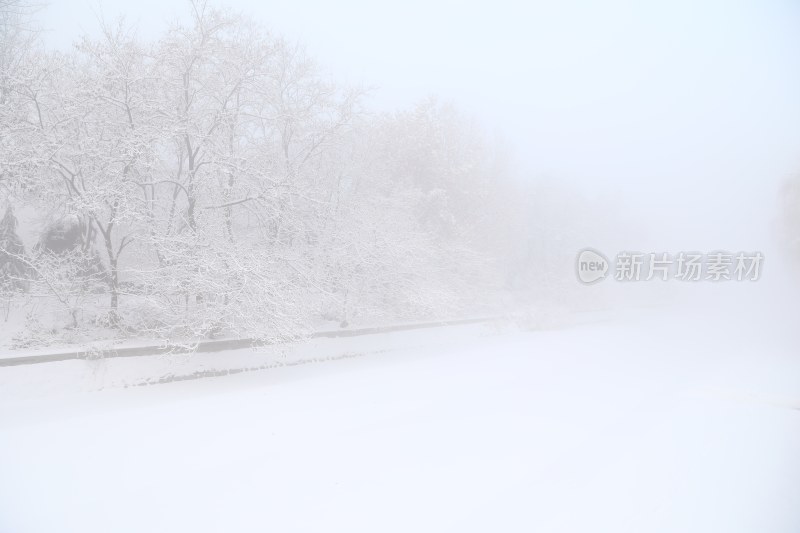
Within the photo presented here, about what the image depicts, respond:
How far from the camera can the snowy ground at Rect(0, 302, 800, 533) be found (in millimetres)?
5980

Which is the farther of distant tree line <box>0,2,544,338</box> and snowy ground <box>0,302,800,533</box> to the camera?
distant tree line <box>0,2,544,338</box>

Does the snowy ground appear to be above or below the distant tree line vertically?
below

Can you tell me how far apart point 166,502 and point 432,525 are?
142 inches

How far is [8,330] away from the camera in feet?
35.1

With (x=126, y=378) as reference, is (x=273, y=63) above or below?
above

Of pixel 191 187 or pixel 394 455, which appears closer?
pixel 394 455

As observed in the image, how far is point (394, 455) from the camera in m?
7.97

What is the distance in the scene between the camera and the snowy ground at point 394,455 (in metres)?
5.98

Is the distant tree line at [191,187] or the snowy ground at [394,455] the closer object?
the snowy ground at [394,455]

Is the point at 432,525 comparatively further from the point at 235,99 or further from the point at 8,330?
the point at 235,99

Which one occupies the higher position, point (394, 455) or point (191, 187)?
point (191, 187)

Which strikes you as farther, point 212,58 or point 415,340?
point 415,340

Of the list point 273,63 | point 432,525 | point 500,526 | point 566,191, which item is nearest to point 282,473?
point 432,525

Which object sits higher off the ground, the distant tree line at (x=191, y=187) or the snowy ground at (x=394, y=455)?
the distant tree line at (x=191, y=187)
